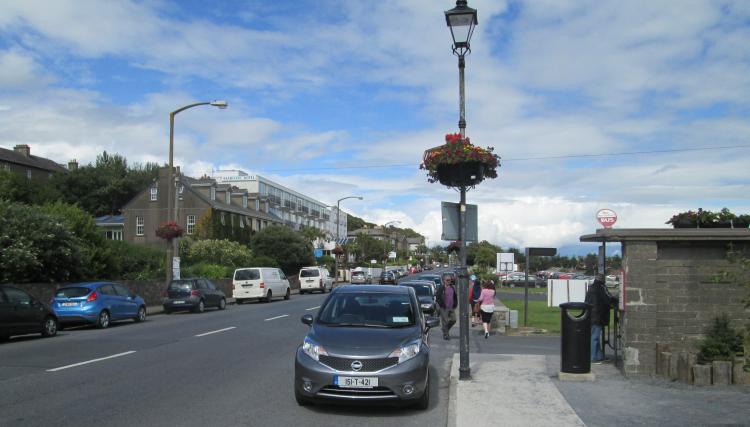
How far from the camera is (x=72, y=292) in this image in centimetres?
2030

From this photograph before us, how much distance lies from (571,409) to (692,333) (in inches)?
126

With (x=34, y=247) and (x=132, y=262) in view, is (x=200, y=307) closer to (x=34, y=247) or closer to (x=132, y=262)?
(x=34, y=247)

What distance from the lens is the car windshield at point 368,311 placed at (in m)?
8.84

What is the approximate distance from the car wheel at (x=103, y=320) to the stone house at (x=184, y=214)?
43185mm

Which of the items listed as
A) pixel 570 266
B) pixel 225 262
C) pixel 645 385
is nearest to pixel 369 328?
pixel 645 385

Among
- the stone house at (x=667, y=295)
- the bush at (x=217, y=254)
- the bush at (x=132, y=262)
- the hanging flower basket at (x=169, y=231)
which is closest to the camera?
the stone house at (x=667, y=295)

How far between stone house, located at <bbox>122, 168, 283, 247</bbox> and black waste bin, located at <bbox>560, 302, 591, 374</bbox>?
56.4 metres

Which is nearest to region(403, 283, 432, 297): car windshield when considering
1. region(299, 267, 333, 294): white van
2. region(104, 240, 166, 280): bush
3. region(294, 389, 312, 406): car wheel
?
region(294, 389, 312, 406): car wheel

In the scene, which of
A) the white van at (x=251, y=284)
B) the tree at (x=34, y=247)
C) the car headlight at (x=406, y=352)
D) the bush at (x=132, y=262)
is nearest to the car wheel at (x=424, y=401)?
the car headlight at (x=406, y=352)

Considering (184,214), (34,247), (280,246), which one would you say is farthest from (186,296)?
(184,214)

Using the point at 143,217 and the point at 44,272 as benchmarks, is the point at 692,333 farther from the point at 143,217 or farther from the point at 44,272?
the point at 143,217

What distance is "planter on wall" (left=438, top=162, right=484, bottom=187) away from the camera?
10.1 m

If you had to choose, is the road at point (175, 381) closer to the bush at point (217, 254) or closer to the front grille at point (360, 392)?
the front grille at point (360, 392)

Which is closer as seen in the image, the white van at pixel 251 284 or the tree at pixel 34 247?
the tree at pixel 34 247
